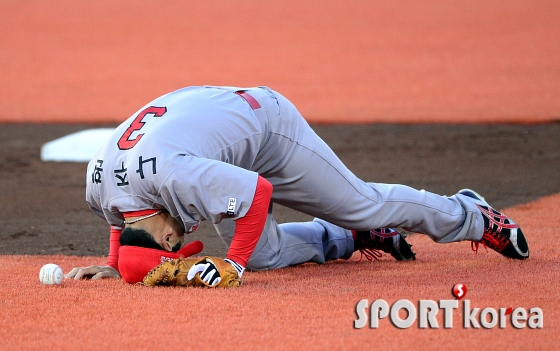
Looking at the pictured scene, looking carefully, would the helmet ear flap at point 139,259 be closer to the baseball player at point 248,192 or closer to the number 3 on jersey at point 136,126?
the baseball player at point 248,192

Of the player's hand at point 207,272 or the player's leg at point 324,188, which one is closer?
the player's hand at point 207,272

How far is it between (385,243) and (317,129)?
527 centimetres

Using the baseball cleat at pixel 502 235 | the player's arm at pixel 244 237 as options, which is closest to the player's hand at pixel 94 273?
the player's arm at pixel 244 237

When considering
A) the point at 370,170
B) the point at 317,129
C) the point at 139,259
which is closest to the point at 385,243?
the point at 139,259

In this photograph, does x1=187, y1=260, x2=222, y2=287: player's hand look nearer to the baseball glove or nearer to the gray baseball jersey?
the baseball glove

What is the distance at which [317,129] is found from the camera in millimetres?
8242

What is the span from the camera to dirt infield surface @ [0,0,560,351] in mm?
2086

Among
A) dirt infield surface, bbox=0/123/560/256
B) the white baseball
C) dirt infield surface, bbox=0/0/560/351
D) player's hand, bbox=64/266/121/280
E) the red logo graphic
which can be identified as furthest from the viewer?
dirt infield surface, bbox=0/123/560/256

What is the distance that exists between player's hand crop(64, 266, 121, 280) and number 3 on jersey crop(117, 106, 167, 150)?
500 millimetres

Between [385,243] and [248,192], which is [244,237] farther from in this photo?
[385,243]

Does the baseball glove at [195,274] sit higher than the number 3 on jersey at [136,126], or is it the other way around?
the number 3 on jersey at [136,126]

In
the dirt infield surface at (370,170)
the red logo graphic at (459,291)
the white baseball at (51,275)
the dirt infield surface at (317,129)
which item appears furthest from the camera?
the dirt infield surface at (370,170)

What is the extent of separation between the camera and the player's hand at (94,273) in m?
2.70

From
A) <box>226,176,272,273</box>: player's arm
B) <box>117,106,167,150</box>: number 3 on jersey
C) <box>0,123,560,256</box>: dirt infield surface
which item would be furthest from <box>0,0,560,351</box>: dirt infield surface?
<box>117,106,167,150</box>: number 3 on jersey
